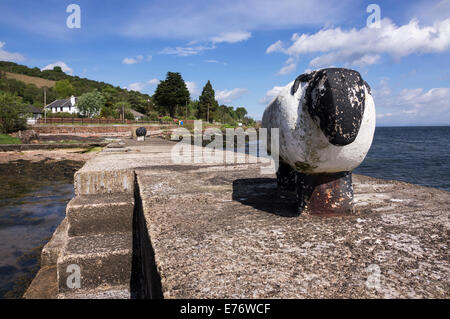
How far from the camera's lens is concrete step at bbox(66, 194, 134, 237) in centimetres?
312

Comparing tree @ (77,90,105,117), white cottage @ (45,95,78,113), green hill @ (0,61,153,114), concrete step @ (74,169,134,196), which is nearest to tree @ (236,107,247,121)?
green hill @ (0,61,153,114)

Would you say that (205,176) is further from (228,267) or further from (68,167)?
(68,167)

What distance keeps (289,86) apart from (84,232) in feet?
8.34

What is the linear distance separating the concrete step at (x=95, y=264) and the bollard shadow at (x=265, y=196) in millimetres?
1236

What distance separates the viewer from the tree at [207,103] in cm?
8294

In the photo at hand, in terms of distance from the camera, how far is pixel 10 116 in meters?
32.3

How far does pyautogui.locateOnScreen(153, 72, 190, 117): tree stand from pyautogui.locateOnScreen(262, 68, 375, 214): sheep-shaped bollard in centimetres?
7808

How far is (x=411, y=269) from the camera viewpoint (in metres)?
1.61

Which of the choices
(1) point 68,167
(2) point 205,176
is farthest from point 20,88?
(2) point 205,176

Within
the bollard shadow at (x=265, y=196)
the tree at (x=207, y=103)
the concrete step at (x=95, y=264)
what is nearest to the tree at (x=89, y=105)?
the tree at (x=207, y=103)

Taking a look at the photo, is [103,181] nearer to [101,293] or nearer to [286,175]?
[101,293]

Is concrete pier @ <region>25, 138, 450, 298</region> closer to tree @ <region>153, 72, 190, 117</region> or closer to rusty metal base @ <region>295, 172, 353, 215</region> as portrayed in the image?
rusty metal base @ <region>295, 172, 353, 215</region>

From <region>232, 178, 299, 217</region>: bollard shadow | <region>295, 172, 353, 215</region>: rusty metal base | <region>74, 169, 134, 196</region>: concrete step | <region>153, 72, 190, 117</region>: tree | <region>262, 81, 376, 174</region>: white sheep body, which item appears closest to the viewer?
<region>262, 81, 376, 174</region>: white sheep body

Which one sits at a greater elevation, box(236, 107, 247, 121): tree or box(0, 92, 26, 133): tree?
box(236, 107, 247, 121): tree
